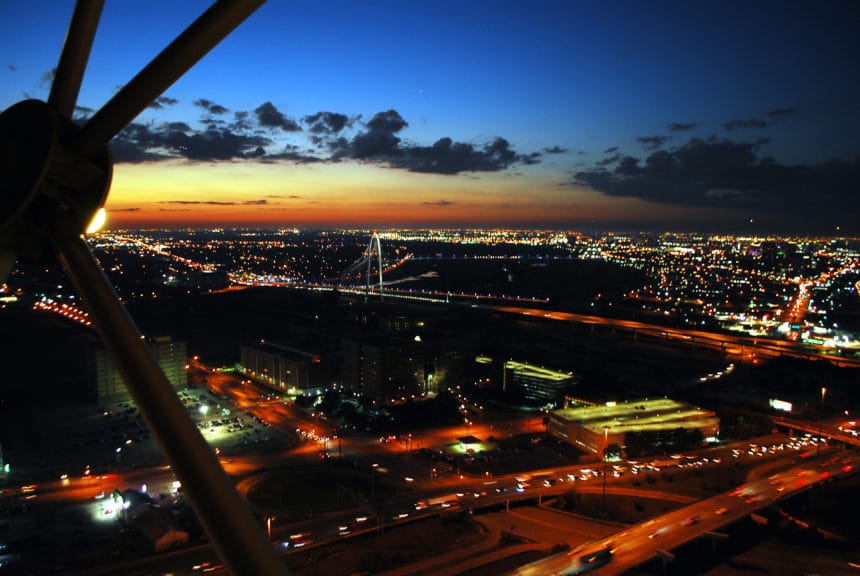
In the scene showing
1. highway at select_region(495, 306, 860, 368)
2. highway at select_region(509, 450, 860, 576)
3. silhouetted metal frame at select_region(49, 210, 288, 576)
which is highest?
silhouetted metal frame at select_region(49, 210, 288, 576)

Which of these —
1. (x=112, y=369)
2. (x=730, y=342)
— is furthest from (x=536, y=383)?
(x=112, y=369)

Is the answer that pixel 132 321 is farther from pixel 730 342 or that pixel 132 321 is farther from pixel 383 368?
pixel 730 342

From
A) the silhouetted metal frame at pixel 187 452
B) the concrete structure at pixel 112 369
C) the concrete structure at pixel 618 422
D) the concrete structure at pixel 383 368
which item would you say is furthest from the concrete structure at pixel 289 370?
the silhouetted metal frame at pixel 187 452

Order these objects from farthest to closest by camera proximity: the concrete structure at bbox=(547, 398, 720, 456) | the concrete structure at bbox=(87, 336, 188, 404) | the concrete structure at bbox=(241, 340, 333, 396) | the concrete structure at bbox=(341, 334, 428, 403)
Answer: the concrete structure at bbox=(241, 340, 333, 396) → the concrete structure at bbox=(341, 334, 428, 403) → the concrete structure at bbox=(87, 336, 188, 404) → the concrete structure at bbox=(547, 398, 720, 456)

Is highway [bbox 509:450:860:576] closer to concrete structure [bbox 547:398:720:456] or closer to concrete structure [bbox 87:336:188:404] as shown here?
concrete structure [bbox 547:398:720:456]

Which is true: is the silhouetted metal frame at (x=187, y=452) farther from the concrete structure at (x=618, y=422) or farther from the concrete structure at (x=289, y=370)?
the concrete structure at (x=289, y=370)

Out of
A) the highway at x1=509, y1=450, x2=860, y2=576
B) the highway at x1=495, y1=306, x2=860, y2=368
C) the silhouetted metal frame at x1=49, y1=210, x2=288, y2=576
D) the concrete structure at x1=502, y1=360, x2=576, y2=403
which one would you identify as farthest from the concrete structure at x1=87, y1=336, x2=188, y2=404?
the highway at x1=495, y1=306, x2=860, y2=368
